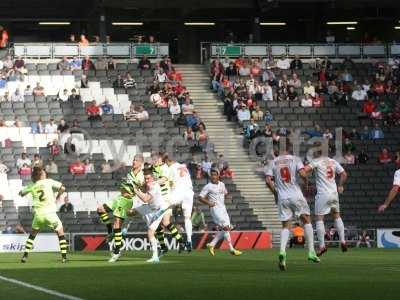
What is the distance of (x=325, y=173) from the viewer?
27781 millimetres

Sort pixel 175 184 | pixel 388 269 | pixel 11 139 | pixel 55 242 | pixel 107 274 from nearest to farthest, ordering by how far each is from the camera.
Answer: pixel 107 274
pixel 388 269
pixel 175 184
pixel 55 242
pixel 11 139

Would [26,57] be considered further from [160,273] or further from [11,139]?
[160,273]

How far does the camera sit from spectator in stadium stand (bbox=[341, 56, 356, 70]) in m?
54.6

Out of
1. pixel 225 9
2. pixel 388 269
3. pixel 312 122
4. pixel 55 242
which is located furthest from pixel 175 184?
pixel 225 9

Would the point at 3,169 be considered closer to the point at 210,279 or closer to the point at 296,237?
the point at 296,237

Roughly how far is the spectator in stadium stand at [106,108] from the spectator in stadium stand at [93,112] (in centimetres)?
42

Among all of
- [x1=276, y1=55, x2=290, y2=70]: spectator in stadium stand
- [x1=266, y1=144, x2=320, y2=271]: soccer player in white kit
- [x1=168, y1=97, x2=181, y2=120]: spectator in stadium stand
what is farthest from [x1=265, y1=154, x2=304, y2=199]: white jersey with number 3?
[x1=276, y1=55, x2=290, y2=70]: spectator in stadium stand

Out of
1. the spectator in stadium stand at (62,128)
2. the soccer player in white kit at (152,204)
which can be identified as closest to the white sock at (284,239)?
the soccer player in white kit at (152,204)

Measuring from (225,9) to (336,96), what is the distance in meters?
12.2

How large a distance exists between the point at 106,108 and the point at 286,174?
26976 millimetres

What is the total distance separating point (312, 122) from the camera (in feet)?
165

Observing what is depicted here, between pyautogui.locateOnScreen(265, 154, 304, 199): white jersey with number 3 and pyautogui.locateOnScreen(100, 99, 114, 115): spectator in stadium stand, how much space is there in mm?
26519

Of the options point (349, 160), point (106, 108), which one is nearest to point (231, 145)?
point (349, 160)

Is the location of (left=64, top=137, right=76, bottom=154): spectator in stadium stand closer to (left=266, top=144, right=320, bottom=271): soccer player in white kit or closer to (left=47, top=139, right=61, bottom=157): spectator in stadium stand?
(left=47, top=139, right=61, bottom=157): spectator in stadium stand
